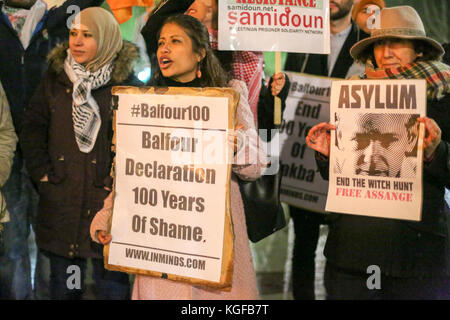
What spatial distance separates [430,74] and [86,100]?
A: 74.6 inches

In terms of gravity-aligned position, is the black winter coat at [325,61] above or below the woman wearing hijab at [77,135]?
above

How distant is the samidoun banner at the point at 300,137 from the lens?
326 cm

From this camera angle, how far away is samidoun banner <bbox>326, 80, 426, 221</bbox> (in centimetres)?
283

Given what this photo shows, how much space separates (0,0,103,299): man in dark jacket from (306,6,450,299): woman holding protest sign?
166 centimetres

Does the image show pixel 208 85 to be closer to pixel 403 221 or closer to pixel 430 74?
pixel 430 74

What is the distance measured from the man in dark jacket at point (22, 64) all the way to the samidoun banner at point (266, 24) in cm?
81

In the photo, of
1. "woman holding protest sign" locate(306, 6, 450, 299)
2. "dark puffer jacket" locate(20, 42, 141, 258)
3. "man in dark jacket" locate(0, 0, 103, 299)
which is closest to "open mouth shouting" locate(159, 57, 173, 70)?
"dark puffer jacket" locate(20, 42, 141, 258)

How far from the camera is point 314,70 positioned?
128 inches

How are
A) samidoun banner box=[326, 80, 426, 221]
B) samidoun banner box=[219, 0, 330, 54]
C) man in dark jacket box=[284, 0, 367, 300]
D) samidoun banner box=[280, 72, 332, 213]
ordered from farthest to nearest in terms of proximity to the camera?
samidoun banner box=[280, 72, 332, 213], man in dark jacket box=[284, 0, 367, 300], samidoun banner box=[219, 0, 330, 54], samidoun banner box=[326, 80, 426, 221]

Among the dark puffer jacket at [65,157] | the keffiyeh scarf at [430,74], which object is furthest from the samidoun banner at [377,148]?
the dark puffer jacket at [65,157]

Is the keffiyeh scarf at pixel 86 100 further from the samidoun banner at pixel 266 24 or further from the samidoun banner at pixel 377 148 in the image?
the samidoun banner at pixel 377 148

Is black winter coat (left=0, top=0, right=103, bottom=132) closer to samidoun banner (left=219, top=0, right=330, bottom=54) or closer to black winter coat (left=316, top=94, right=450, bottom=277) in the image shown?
samidoun banner (left=219, top=0, right=330, bottom=54)

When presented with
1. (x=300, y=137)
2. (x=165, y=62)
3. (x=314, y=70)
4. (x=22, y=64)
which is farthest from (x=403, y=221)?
(x=22, y=64)
